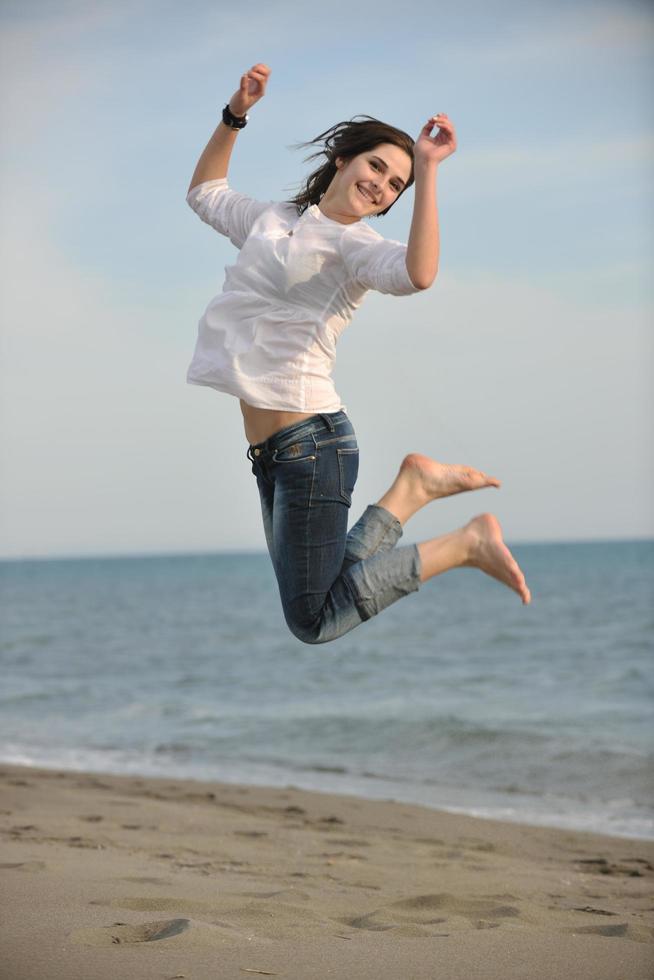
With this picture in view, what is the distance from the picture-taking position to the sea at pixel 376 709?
991 centimetres

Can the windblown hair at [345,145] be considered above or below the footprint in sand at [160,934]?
above

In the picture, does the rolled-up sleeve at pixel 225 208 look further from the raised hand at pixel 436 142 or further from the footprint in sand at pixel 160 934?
the footprint in sand at pixel 160 934

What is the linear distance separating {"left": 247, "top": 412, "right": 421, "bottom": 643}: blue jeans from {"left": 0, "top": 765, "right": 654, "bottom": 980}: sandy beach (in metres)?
1.03

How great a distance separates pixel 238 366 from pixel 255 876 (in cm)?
286

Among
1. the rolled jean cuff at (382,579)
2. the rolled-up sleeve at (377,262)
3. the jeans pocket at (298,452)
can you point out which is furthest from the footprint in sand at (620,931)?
the rolled-up sleeve at (377,262)

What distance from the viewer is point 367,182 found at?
12.4 ft

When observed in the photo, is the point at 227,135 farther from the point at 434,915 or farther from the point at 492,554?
the point at 434,915

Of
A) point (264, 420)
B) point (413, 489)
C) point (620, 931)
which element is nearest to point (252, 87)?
point (264, 420)

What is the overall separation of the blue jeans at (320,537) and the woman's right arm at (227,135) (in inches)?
41.4

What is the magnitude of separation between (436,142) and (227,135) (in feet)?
3.46

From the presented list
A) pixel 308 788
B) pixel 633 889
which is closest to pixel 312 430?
pixel 633 889

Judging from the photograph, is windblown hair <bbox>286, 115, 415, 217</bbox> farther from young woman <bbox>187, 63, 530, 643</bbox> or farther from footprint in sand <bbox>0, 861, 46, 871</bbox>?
footprint in sand <bbox>0, 861, 46, 871</bbox>

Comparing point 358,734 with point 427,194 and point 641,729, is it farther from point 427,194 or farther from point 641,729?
point 427,194

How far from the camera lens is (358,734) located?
12.2 m
